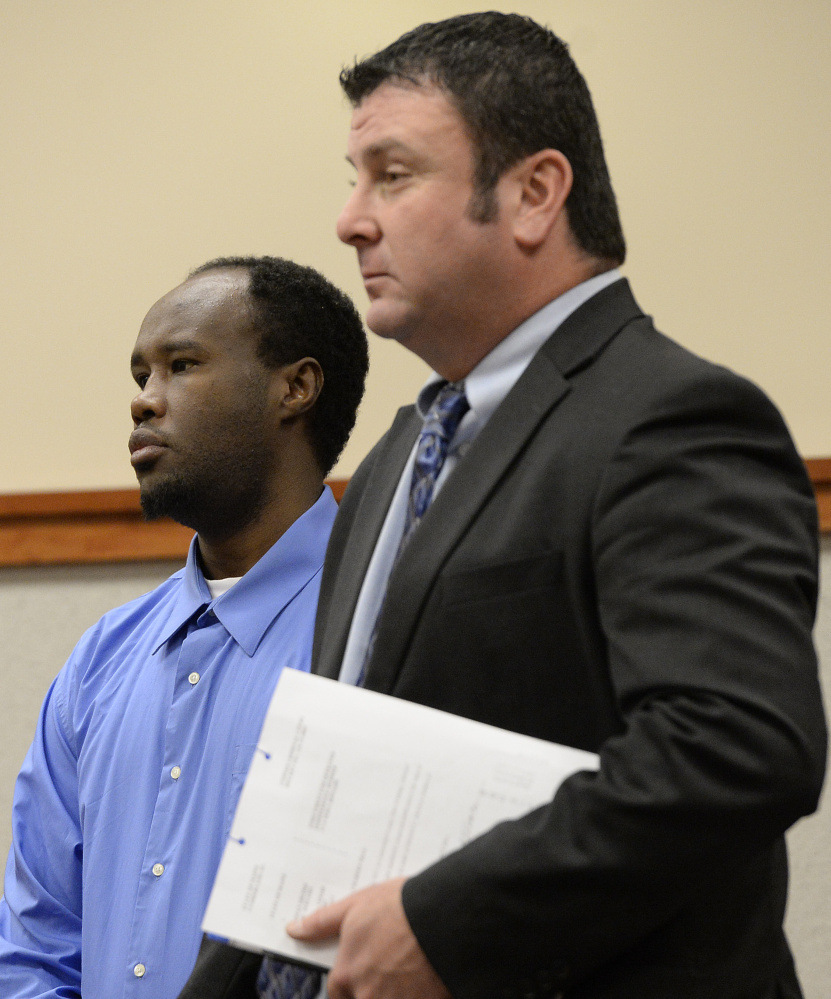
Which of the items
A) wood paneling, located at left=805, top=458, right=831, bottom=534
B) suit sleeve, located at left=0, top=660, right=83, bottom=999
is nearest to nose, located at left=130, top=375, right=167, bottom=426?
suit sleeve, located at left=0, top=660, right=83, bottom=999

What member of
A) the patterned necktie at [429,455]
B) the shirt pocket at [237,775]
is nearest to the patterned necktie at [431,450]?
the patterned necktie at [429,455]

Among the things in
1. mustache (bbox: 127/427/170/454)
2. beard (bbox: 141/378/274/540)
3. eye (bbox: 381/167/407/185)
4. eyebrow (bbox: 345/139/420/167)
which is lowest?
beard (bbox: 141/378/274/540)

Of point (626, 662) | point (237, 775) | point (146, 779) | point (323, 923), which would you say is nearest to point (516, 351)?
point (626, 662)

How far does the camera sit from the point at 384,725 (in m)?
0.74

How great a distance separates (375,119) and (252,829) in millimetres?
564

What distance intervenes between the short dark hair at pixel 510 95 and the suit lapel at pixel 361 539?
25cm

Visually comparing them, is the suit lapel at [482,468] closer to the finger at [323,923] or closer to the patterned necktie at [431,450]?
the patterned necktie at [431,450]

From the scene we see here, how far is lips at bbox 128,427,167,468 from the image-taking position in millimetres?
1465

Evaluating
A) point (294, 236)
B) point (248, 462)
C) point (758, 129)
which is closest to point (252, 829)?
point (248, 462)

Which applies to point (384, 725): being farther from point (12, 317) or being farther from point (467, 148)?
point (12, 317)

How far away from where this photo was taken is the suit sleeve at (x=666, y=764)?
65 centimetres

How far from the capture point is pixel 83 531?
205 cm

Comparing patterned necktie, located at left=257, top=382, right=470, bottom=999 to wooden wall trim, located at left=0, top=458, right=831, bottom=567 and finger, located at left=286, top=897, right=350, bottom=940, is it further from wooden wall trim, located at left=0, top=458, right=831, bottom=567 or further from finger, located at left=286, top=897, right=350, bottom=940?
wooden wall trim, located at left=0, top=458, right=831, bottom=567

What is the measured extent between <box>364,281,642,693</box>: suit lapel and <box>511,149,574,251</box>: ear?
2.9 inches
